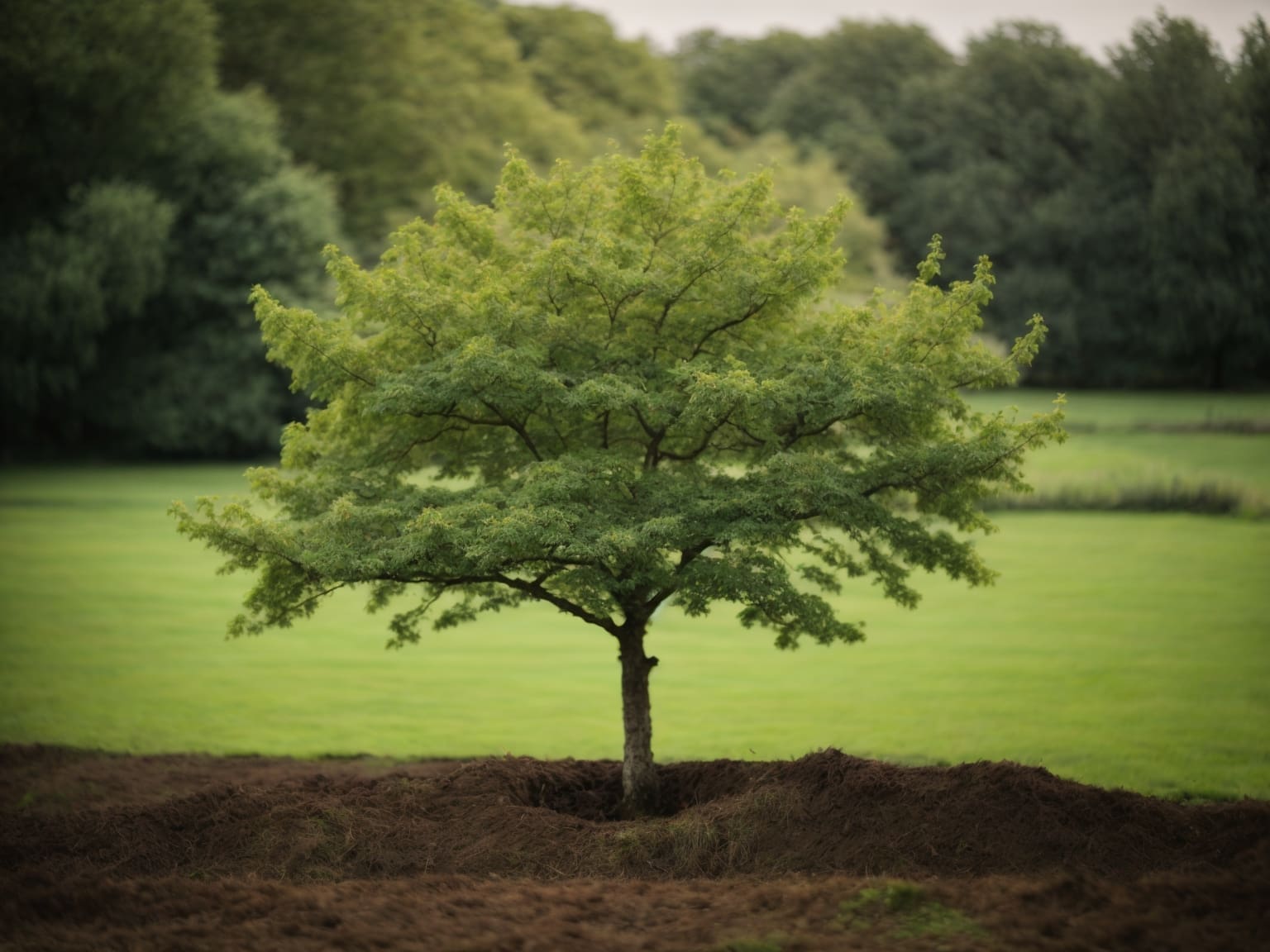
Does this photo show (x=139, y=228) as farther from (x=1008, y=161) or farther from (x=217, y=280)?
(x=1008, y=161)

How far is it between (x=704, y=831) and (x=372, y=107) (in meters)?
51.9

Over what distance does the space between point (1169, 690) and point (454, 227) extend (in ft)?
43.2

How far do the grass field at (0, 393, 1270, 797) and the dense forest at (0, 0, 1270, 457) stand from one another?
38.7ft

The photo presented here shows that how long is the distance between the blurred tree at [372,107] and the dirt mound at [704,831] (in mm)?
45805

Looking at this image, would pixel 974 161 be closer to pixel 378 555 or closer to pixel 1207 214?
pixel 1207 214

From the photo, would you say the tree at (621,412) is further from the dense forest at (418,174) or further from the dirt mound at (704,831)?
the dense forest at (418,174)

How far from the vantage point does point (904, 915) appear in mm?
6746

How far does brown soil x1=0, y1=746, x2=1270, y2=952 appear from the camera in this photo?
6621 millimetres

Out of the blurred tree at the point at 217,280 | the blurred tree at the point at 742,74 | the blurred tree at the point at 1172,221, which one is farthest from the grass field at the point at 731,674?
the blurred tree at the point at 742,74

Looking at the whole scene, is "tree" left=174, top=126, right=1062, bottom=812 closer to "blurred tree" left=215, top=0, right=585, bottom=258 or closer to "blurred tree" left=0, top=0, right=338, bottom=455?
"blurred tree" left=0, top=0, right=338, bottom=455

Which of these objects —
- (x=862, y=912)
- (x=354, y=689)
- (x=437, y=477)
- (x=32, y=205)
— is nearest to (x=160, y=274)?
(x=32, y=205)

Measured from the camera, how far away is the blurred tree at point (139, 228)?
40.9 meters

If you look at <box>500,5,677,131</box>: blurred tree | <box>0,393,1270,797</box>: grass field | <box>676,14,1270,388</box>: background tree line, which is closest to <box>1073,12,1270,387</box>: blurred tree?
<box>676,14,1270,388</box>: background tree line

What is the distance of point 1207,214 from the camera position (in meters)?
32.0
